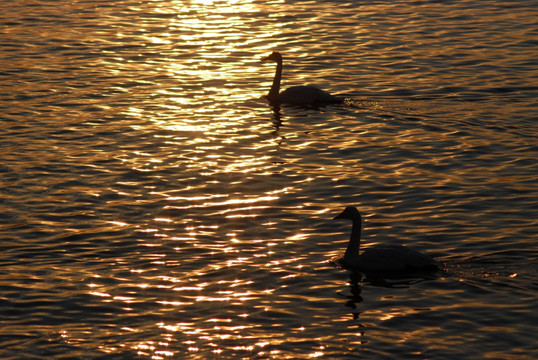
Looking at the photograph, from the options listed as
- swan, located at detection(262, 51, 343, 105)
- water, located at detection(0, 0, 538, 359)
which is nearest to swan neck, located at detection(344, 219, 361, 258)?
water, located at detection(0, 0, 538, 359)

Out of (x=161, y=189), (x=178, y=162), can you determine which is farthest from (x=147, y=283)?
(x=178, y=162)

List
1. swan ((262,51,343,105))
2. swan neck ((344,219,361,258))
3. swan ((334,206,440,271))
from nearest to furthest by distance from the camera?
swan ((334,206,440,271))
swan neck ((344,219,361,258))
swan ((262,51,343,105))

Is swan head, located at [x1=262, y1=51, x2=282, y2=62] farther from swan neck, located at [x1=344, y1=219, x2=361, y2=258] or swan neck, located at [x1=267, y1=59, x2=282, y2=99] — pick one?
swan neck, located at [x1=344, y1=219, x2=361, y2=258]

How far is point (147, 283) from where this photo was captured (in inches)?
684

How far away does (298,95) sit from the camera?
2798cm

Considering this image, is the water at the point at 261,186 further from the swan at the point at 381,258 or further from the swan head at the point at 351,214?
the swan head at the point at 351,214

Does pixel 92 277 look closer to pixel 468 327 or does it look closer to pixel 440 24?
pixel 468 327

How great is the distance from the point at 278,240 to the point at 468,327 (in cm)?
462

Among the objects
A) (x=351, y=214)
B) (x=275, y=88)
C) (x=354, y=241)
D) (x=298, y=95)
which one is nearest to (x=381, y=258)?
(x=354, y=241)

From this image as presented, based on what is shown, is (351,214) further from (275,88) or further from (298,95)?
(275,88)

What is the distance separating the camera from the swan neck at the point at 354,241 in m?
18.1

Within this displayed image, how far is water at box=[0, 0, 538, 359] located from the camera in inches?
624

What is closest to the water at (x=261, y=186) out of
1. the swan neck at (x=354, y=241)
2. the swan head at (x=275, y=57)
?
the swan neck at (x=354, y=241)

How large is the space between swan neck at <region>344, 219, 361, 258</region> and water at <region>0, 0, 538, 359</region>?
18.4 inches
